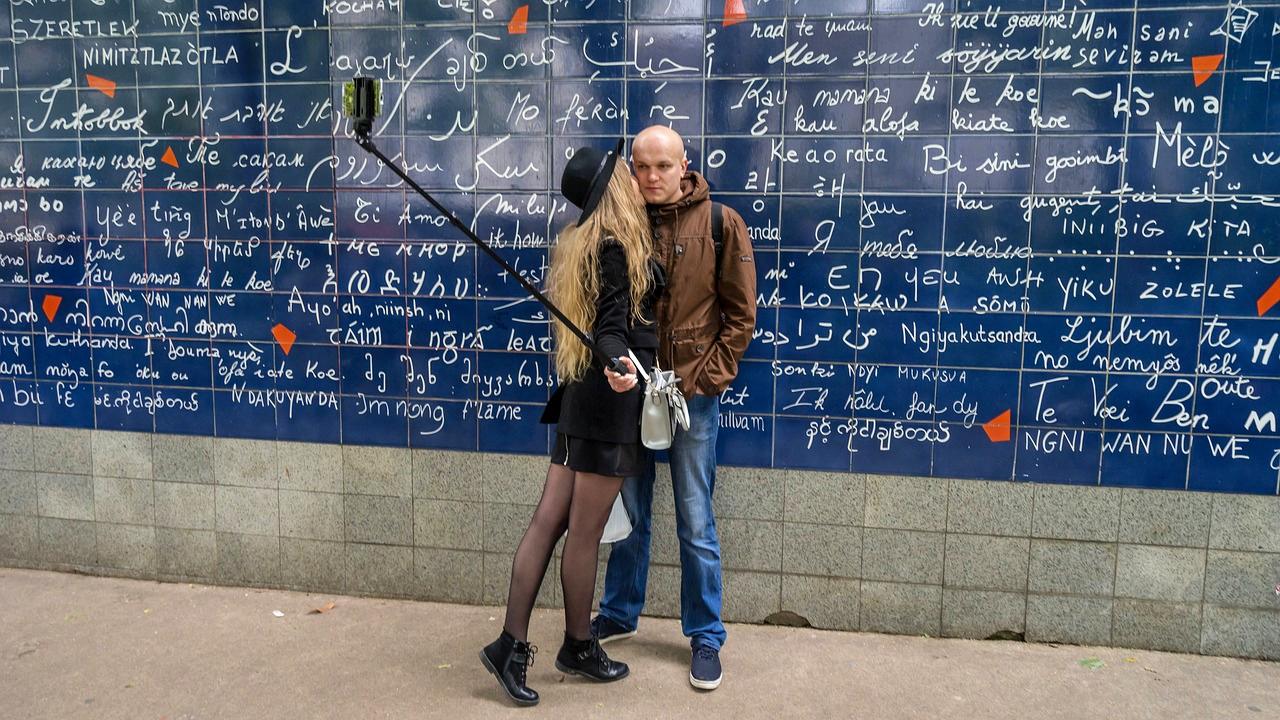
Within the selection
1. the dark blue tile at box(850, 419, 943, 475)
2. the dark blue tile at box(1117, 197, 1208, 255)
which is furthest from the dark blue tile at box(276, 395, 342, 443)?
the dark blue tile at box(1117, 197, 1208, 255)

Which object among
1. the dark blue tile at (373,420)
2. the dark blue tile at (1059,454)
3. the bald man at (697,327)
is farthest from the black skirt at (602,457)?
the dark blue tile at (1059,454)

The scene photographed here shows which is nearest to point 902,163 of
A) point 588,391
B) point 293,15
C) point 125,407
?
point 588,391

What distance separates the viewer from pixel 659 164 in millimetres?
3309

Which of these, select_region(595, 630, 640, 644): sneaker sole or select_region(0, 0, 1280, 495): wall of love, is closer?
select_region(0, 0, 1280, 495): wall of love

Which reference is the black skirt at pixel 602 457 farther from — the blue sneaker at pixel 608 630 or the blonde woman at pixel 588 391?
the blue sneaker at pixel 608 630

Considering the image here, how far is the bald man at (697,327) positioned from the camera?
3.36 meters

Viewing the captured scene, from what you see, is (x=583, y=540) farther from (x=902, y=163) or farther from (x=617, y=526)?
(x=902, y=163)

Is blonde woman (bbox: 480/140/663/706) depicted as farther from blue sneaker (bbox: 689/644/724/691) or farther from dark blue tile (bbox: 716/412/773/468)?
dark blue tile (bbox: 716/412/773/468)

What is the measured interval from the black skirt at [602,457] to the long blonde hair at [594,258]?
24cm

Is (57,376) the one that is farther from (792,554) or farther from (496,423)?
(792,554)

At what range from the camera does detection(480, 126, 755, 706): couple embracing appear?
3.11m

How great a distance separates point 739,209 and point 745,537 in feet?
4.64

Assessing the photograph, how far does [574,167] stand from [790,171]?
3.51 ft

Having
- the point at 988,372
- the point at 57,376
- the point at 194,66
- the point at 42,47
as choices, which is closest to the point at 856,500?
the point at 988,372
